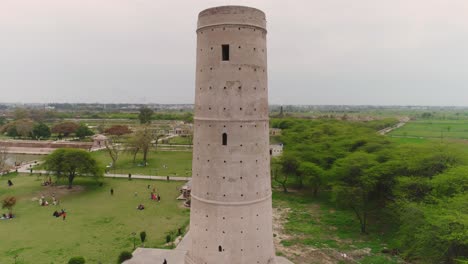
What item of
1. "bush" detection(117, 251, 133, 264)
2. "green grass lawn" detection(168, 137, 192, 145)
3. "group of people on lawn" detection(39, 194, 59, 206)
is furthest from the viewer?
"green grass lawn" detection(168, 137, 192, 145)

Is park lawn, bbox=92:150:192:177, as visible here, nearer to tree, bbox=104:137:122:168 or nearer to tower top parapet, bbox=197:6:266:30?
tree, bbox=104:137:122:168

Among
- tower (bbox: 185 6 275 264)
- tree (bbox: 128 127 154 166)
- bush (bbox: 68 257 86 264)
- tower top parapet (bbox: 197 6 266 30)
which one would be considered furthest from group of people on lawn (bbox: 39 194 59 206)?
tower top parapet (bbox: 197 6 266 30)

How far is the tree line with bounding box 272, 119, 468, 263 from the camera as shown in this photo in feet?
56.7

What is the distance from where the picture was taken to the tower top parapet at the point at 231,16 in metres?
12.0

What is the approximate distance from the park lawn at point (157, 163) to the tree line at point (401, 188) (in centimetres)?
1626

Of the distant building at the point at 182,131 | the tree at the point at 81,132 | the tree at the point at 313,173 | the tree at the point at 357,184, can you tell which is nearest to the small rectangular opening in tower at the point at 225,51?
the tree at the point at 357,184

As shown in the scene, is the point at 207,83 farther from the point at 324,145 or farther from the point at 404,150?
the point at 324,145

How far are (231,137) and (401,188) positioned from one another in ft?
59.4

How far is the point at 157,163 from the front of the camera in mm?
→ 53375

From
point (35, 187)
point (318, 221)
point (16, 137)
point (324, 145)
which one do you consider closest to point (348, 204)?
point (318, 221)

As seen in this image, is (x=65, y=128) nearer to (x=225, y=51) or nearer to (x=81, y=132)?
(x=81, y=132)

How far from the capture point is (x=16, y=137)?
8200 cm

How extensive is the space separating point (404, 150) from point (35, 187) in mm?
42107

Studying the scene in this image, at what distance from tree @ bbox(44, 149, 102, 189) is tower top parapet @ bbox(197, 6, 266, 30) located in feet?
102
